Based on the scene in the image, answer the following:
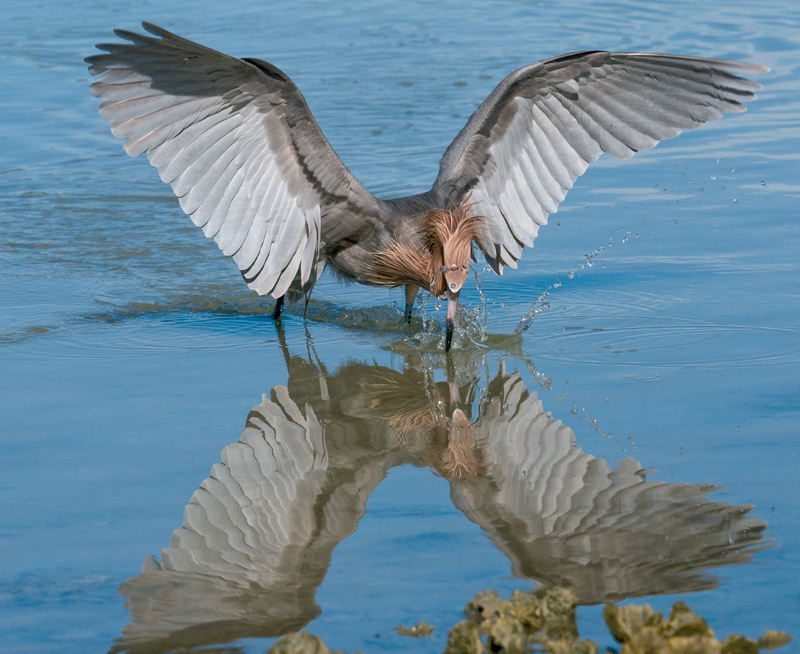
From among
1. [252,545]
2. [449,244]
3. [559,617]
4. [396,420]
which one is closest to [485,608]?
[559,617]

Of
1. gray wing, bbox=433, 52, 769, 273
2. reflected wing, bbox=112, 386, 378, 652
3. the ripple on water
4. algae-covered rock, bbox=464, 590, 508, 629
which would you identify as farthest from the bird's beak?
algae-covered rock, bbox=464, 590, 508, 629

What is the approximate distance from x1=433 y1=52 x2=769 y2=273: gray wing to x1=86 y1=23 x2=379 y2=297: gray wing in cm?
84

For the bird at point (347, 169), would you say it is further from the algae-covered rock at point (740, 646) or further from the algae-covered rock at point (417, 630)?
the algae-covered rock at point (740, 646)

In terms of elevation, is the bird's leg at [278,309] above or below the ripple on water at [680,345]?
above

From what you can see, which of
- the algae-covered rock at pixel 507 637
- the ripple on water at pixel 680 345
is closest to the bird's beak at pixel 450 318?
the ripple on water at pixel 680 345

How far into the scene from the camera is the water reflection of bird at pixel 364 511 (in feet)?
11.0

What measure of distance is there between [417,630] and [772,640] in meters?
1.06

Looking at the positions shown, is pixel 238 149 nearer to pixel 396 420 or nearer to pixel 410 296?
pixel 410 296

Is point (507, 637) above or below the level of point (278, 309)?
below

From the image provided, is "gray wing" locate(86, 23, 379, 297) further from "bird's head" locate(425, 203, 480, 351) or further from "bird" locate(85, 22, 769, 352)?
"bird's head" locate(425, 203, 480, 351)

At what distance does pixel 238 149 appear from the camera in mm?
5738

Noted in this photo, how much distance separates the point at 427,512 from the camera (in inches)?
151

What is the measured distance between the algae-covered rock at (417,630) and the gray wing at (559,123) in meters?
3.72

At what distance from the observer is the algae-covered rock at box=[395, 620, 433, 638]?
3.12 meters
